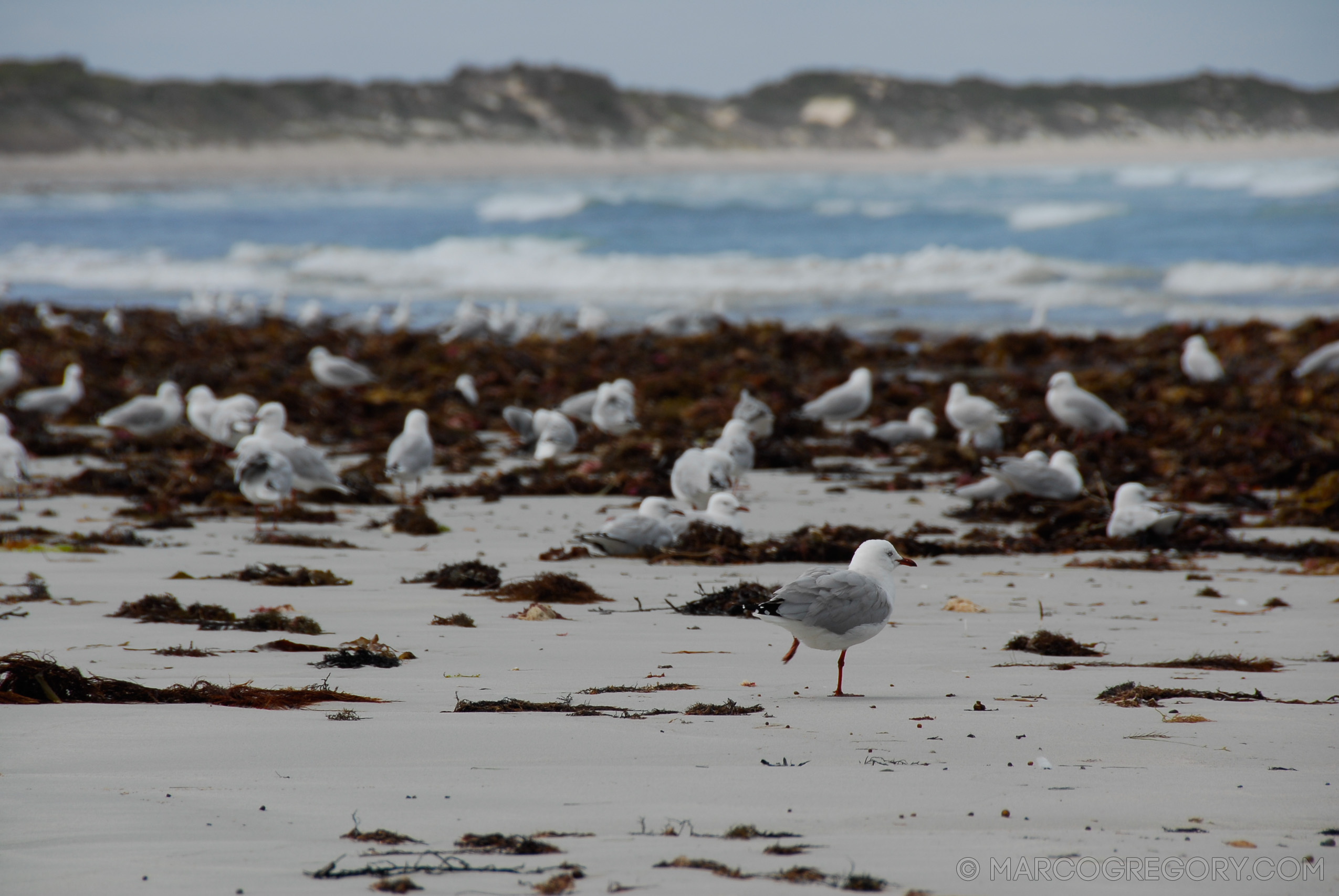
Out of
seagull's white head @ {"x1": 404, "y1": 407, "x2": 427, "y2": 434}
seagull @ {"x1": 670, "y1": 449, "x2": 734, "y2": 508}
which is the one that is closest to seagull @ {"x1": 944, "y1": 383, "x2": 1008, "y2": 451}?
seagull @ {"x1": 670, "y1": 449, "x2": 734, "y2": 508}

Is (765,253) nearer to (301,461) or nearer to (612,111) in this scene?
(301,461)

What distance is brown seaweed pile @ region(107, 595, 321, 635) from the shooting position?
5.36 m

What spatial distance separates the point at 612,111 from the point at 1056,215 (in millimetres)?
75316

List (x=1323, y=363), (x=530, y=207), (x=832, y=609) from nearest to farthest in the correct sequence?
(x=832, y=609) < (x=1323, y=363) < (x=530, y=207)

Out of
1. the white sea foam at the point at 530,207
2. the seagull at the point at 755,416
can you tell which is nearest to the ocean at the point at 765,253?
the white sea foam at the point at 530,207

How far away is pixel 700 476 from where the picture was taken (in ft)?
28.4

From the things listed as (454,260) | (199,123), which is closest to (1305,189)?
(454,260)

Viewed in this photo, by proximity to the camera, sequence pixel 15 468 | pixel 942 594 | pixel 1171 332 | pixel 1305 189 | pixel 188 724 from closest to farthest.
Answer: pixel 188 724
pixel 942 594
pixel 15 468
pixel 1171 332
pixel 1305 189

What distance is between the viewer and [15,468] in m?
8.66

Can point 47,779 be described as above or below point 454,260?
below

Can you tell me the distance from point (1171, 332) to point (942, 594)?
12710 millimetres

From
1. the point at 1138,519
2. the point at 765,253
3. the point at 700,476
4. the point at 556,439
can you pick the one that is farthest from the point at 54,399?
the point at 765,253

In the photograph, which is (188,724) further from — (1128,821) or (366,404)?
(366,404)

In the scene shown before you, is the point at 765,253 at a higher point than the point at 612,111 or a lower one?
lower
